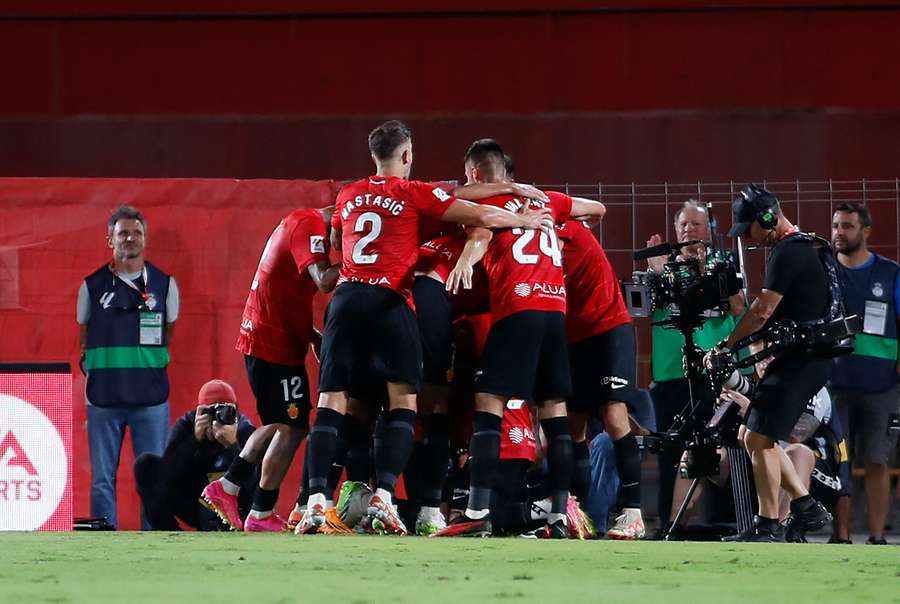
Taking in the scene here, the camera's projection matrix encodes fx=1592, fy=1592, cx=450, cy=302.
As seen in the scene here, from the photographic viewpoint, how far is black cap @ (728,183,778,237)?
7.85 m

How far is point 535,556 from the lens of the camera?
5.78m

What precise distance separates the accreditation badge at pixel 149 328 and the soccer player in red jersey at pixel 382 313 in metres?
2.17

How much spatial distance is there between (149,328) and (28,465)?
1.86 m

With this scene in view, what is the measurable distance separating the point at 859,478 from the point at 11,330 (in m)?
5.79

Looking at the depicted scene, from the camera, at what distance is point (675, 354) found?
9398 millimetres

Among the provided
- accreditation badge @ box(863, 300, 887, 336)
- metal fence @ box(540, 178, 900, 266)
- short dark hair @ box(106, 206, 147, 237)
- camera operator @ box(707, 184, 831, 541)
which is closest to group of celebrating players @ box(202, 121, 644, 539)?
camera operator @ box(707, 184, 831, 541)

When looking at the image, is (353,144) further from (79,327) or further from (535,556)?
(535,556)

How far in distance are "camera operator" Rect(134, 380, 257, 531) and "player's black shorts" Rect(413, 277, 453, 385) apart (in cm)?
141

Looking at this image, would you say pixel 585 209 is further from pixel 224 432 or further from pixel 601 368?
pixel 224 432

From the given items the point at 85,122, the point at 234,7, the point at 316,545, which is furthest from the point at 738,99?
the point at 316,545

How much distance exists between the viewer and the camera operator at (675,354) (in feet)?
29.8

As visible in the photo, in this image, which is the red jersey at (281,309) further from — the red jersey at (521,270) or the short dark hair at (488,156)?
the red jersey at (521,270)

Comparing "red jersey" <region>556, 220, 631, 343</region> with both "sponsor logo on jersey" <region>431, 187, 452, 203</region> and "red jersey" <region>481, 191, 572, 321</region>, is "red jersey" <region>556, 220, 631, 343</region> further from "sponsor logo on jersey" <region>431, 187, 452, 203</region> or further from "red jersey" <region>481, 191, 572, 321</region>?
"sponsor logo on jersey" <region>431, 187, 452, 203</region>

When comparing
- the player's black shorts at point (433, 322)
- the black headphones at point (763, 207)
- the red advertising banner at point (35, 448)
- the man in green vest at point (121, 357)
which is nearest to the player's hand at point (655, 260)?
the black headphones at point (763, 207)
